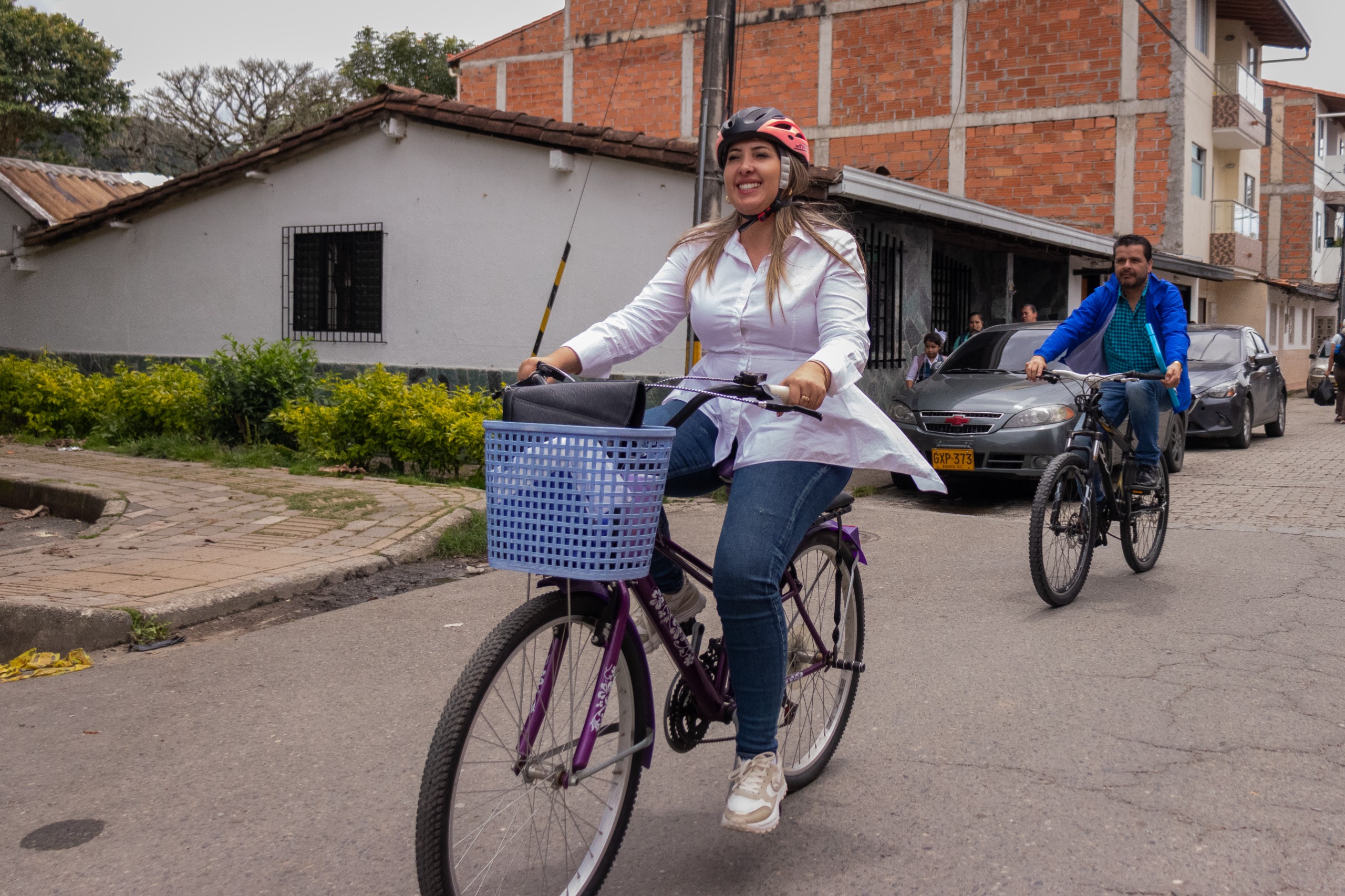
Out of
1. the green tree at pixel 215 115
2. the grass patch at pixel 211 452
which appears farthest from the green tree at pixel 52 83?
the grass patch at pixel 211 452

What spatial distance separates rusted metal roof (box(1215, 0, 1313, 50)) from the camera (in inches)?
1083

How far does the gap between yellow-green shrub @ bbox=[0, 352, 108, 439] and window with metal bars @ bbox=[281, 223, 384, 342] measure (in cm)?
250

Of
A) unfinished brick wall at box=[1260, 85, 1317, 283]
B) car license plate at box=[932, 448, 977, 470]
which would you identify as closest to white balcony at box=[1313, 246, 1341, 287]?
unfinished brick wall at box=[1260, 85, 1317, 283]

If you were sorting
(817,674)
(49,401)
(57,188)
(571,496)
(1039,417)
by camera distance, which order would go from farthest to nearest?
(57,188)
(49,401)
(1039,417)
(817,674)
(571,496)

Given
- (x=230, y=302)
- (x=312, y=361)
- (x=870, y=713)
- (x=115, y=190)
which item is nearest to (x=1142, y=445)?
(x=870, y=713)

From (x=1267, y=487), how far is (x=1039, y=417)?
2.73m

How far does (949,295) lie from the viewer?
17359 millimetres

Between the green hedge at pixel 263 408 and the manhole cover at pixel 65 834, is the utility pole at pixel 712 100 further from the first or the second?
the manhole cover at pixel 65 834

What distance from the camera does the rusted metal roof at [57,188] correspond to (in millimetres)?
17203

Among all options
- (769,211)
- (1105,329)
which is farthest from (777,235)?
(1105,329)

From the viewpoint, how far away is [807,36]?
25422mm

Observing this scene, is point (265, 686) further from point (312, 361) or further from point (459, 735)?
point (312, 361)

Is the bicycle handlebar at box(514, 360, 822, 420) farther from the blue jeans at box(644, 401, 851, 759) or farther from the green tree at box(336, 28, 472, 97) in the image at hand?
the green tree at box(336, 28, 472, 97)

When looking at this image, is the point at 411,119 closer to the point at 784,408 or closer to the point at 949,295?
the point at 949,295
